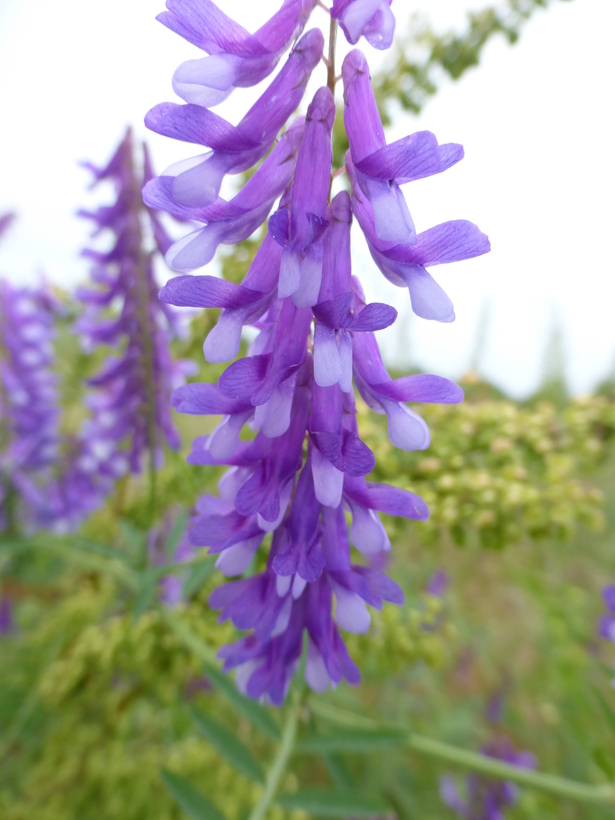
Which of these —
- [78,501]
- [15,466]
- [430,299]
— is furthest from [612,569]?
[430,299]

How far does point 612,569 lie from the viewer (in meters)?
3.82

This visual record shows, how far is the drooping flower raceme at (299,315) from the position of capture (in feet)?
1.66

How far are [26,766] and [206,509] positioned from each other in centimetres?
183

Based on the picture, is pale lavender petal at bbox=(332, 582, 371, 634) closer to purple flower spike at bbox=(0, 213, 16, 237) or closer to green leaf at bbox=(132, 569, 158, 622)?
green leaf at bbox=(132, 569, 158, 622)

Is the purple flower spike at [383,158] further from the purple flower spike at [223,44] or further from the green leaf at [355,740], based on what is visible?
the green leaf at [355,740]

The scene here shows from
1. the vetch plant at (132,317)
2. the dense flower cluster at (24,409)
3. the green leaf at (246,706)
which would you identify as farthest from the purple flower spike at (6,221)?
the green leaf at (246,706)

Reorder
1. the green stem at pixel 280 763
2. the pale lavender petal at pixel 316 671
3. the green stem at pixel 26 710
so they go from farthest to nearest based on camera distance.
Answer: the green stem at pixel 26 710 → the green stem at pixel 280 763 → the pale lavender petal at pixel 316 671

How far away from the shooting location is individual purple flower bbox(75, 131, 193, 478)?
1.27 metres

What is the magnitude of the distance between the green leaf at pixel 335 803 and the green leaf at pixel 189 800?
11 cm

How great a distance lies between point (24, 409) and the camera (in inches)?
98.5

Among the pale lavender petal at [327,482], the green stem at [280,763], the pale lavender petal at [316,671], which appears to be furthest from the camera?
the green stem at [280,763]

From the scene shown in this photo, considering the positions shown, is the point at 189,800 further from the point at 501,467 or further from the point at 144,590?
the point at 501,467

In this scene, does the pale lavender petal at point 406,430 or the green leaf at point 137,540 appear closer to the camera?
the pale lavender petal at point 406,430

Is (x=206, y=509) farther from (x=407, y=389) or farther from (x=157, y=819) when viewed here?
(x=157, y=819)
